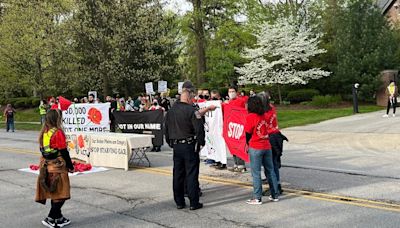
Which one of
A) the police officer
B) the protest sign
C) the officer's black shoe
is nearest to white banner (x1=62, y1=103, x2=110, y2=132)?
the protest sign

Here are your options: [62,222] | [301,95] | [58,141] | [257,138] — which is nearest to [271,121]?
[257,138]

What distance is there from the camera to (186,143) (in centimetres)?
746

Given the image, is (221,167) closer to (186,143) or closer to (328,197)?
(328,197)

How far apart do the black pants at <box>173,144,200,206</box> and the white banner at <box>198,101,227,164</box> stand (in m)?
3.21

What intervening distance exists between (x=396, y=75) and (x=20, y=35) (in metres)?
29.1

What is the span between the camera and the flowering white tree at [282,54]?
103ft

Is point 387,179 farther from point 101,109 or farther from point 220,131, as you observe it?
point 101,109

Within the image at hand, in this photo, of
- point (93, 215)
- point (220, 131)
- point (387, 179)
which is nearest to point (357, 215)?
point (387, 179)

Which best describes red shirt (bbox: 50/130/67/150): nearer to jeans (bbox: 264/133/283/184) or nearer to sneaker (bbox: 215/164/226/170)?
jeans (bbox: 264/133/283/184)

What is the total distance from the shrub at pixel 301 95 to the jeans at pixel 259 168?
24019 millimetres

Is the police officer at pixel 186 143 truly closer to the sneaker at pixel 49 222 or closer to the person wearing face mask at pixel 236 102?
the sneaker at pixel 49 222

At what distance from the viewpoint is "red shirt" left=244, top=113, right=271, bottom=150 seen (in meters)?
7.48

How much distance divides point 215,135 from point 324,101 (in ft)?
63.3

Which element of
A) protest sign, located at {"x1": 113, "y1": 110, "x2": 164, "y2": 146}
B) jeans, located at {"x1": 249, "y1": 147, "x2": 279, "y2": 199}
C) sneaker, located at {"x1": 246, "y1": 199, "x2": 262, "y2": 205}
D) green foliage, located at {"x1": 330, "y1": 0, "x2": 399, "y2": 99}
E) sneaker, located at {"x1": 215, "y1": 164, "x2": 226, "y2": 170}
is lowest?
sneaker, located at {"x1": 246, "y1": 199, "x2": 262, "y2": 205}
